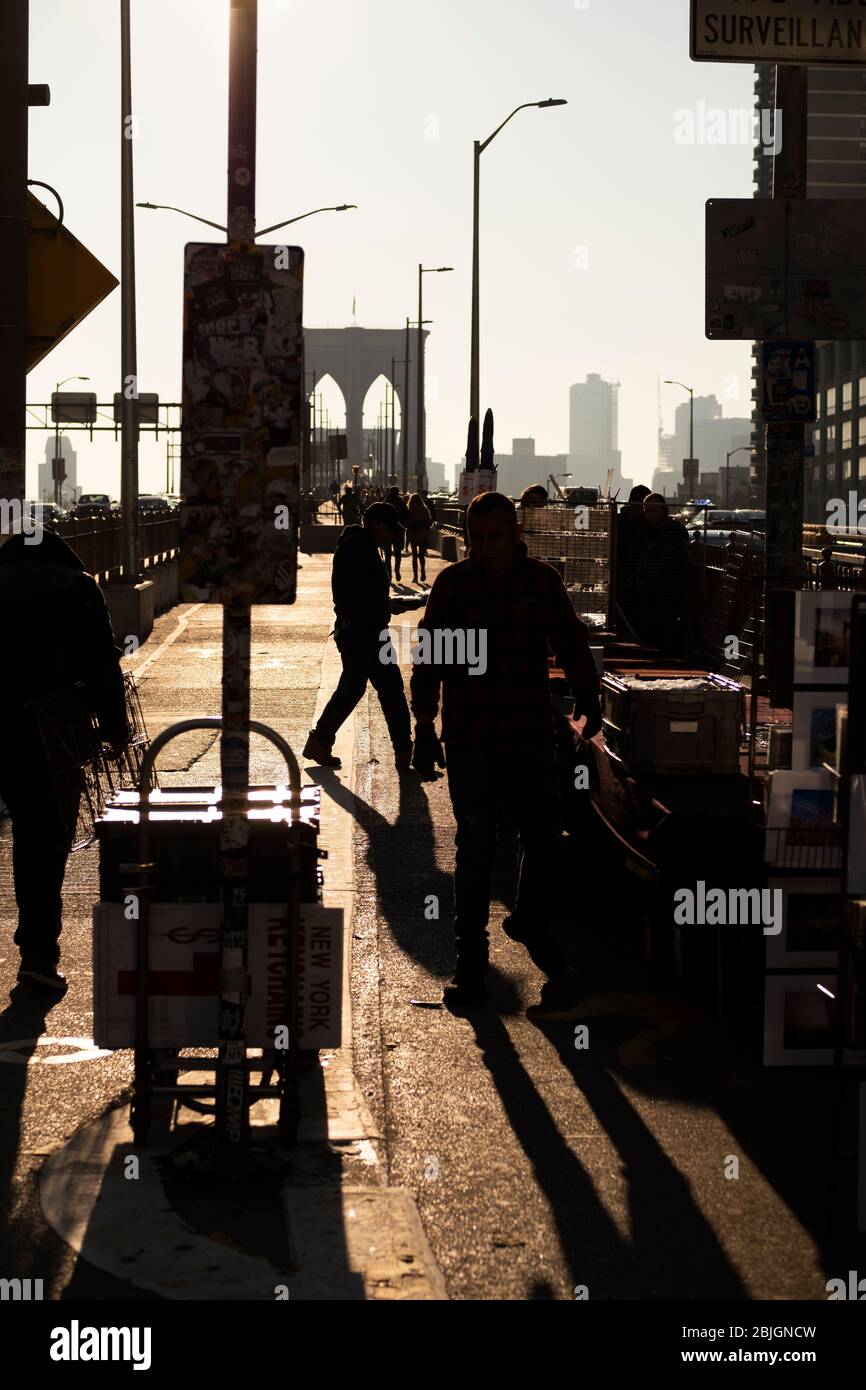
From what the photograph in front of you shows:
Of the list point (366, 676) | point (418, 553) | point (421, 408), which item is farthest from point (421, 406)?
point (366, 676)

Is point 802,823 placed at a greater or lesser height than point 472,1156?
greater

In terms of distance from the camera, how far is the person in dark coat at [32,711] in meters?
7.86

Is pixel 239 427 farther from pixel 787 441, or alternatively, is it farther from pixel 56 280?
pixel 787 441

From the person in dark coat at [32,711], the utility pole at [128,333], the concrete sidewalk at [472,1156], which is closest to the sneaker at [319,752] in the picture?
the concrete sidewalk at [472,1156]

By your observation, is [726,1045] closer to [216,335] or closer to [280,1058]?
[280,1058]

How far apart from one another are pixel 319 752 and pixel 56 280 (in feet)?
14.8

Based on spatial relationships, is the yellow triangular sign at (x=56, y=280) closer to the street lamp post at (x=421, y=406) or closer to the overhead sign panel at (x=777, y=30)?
the overhead sign panel at (x=777, y=30)

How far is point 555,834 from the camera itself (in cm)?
816

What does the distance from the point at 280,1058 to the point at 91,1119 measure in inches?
27.1

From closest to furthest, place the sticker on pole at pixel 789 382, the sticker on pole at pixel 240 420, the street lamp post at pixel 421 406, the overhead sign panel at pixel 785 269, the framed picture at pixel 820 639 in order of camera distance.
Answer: the sticker on pole at pixel 240 420 < the framed picture at pixel 820 639 < the overhead sign panel at pixel 785 269 < the sticker on pole at pixel 789 382 < the street lamp post at pixel 421 406

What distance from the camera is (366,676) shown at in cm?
1408

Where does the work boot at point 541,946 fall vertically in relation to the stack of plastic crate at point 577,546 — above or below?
below

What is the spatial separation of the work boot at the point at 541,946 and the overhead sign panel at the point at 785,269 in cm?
433

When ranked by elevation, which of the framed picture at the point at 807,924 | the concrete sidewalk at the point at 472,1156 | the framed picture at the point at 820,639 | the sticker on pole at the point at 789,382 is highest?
the sticker on pole at the point at 789,382
